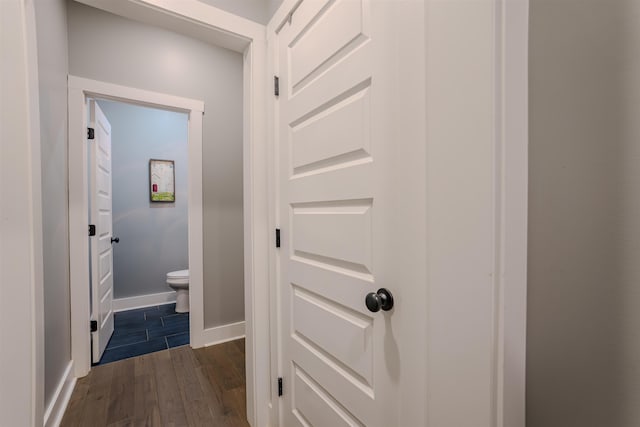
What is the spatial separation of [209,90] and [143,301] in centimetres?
269

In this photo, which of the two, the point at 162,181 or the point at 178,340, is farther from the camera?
the point at 162,181

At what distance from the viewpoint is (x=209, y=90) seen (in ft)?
8.46

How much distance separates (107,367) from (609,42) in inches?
120

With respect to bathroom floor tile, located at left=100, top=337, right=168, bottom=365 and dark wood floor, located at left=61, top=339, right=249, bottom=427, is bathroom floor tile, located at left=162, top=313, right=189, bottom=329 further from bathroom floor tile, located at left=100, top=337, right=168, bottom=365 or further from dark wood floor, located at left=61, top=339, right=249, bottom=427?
dark wood floor, located at left=61, top=339, right=249, bottom=427

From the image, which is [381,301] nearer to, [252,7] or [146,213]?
[252,7]

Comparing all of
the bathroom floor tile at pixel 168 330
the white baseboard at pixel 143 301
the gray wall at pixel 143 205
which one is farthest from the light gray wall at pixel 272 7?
the white baseboard at pixel 143 301

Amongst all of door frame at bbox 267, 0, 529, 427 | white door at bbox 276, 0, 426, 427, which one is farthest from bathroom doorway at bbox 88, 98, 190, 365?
door frame at bbox 267, 0, 529, 427

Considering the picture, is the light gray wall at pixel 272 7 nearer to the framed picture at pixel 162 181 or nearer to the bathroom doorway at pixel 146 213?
the bathroom doorway at pixel 146 213

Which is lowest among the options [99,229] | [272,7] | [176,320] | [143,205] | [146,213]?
[176,320]

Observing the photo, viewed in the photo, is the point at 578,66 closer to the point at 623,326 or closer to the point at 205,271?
the point at 623,326

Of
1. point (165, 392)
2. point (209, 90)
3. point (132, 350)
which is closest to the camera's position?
point (165, 392)

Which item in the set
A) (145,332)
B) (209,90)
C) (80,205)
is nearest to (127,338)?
(145,332)

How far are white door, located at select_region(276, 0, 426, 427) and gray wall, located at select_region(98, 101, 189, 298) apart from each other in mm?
2960

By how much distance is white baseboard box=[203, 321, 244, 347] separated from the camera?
2.52 meters
